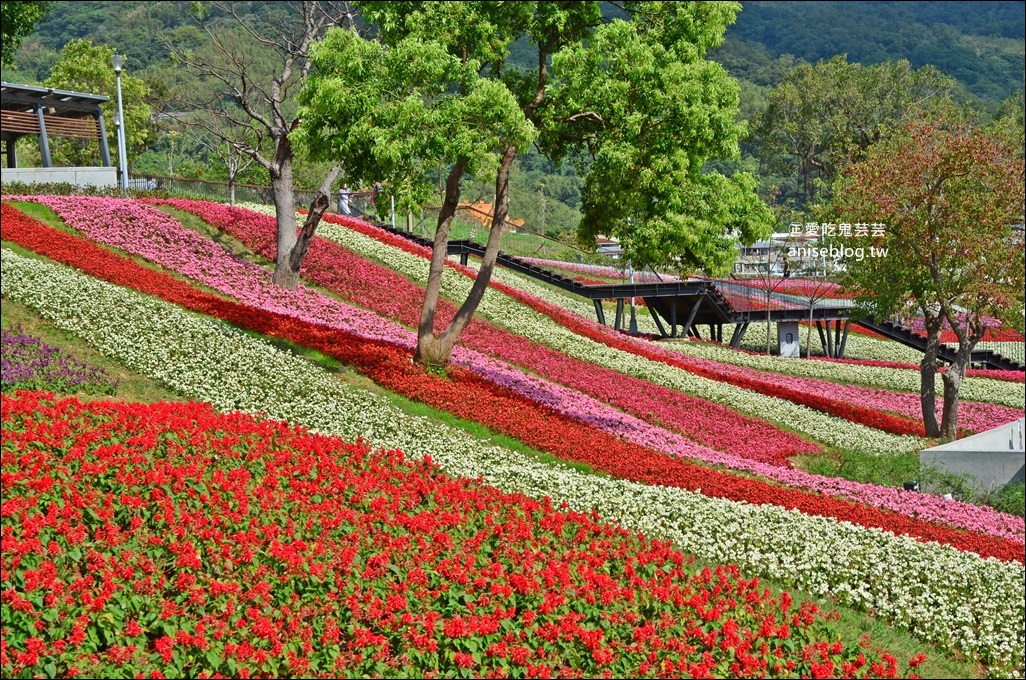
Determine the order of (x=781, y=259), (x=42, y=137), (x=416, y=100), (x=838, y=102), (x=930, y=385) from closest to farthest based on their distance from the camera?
(x=416, y=100) → (x=930, y=385) → (x=42, y=137) → (x=781, y=259) → (x=838, y=102)

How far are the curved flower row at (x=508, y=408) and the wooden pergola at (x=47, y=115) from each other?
16374 millimetres

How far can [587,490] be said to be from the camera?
1548 centimetres

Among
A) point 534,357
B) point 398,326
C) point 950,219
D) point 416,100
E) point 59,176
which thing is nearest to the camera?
point 416,100

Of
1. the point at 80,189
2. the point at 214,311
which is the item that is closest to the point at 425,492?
the point at 214,311

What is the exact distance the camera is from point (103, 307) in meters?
20.9

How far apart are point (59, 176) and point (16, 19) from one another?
704 cm

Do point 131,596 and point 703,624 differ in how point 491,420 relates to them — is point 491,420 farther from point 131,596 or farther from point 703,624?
point 131,596

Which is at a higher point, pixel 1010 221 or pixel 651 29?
pixel 651 29

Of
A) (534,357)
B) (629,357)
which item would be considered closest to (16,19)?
(534,357)

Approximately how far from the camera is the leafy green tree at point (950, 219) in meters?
28.7

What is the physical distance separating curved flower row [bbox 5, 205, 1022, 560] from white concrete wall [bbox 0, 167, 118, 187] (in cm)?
1079

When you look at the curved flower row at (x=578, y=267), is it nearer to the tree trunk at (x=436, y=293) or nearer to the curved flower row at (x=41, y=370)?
the tree trunk at (x=436, y=293)

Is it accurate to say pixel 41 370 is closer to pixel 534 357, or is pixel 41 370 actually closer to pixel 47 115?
pixel 534 357

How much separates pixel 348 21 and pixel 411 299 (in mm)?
8985
